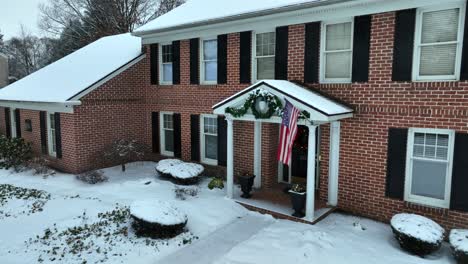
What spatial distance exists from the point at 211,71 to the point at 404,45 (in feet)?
20.4

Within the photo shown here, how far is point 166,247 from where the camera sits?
7285 mm

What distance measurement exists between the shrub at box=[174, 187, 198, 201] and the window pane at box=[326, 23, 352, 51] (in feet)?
18.3

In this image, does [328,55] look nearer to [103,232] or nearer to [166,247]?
[166,247]

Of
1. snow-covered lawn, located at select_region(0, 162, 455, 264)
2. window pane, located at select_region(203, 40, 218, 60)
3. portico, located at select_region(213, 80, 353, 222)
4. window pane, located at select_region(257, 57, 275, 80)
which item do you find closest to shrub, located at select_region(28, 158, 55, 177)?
snow-covered lawn, located at select_region(0, 162, 455, 264)

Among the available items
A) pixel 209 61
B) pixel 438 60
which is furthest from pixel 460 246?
pixel 209 61

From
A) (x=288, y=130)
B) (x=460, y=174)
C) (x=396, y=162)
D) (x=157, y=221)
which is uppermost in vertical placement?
(x=288, y=130)

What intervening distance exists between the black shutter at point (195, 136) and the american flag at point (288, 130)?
4.67 meters

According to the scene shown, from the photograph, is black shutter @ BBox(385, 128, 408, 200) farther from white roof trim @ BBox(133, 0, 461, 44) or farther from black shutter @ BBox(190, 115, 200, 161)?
black shutter @ BBox(190, 115, 200, 161)

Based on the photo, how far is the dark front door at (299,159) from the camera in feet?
35.2

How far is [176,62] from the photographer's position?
12.9 meters

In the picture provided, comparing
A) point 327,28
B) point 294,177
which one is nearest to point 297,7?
point 327,28

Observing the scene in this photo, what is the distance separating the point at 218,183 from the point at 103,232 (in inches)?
153

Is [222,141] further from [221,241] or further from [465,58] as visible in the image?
[465,58]

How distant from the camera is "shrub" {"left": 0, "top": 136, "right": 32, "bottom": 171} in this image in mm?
13766
